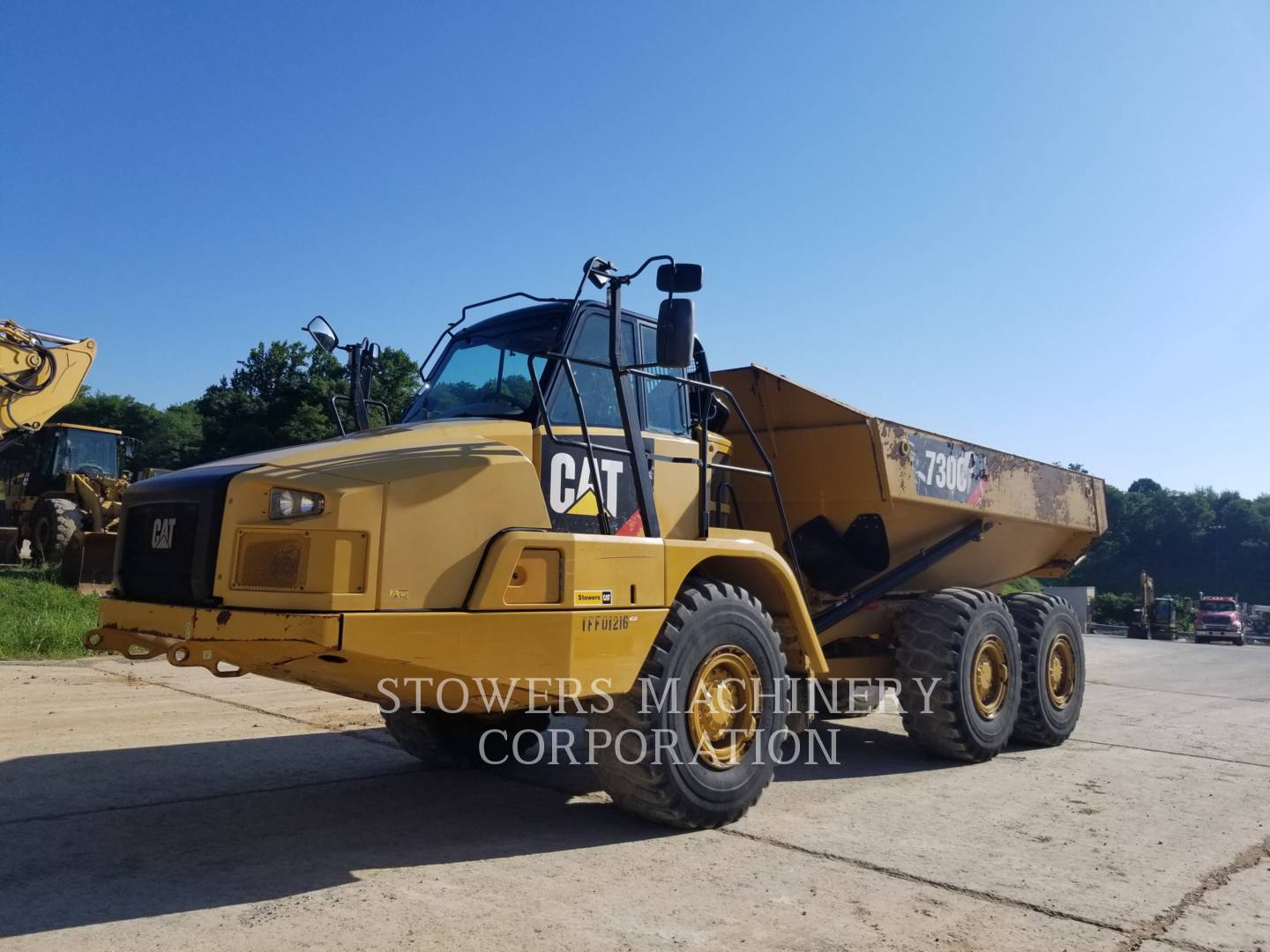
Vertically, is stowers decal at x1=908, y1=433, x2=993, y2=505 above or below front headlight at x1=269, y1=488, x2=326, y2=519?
above

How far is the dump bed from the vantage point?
6812 mm

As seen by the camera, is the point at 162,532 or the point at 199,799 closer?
the point at 162,532

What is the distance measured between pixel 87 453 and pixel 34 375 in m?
7.34

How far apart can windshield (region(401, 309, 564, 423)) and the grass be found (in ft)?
23.7

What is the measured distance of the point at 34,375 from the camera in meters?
13.7

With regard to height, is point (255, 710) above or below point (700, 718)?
below

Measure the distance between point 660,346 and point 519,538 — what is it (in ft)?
3.66

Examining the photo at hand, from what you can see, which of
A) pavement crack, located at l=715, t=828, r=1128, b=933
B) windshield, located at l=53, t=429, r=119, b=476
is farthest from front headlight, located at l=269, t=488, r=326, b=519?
windshield, located at l=53, t=429, r=119, b=476

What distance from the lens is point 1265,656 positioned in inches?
915

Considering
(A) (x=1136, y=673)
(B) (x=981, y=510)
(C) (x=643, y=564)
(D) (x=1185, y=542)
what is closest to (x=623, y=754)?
(C) (x=643, y=564)

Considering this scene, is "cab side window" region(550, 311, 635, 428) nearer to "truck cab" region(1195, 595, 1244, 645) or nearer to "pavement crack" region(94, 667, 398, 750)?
"pavement crack" region(94, 667, 398, 750)

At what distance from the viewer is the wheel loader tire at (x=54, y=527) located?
58.3 feet

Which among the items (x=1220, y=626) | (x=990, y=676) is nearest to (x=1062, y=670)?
(x=990, y=676)

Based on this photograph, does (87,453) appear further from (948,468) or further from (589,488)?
(589,488)
